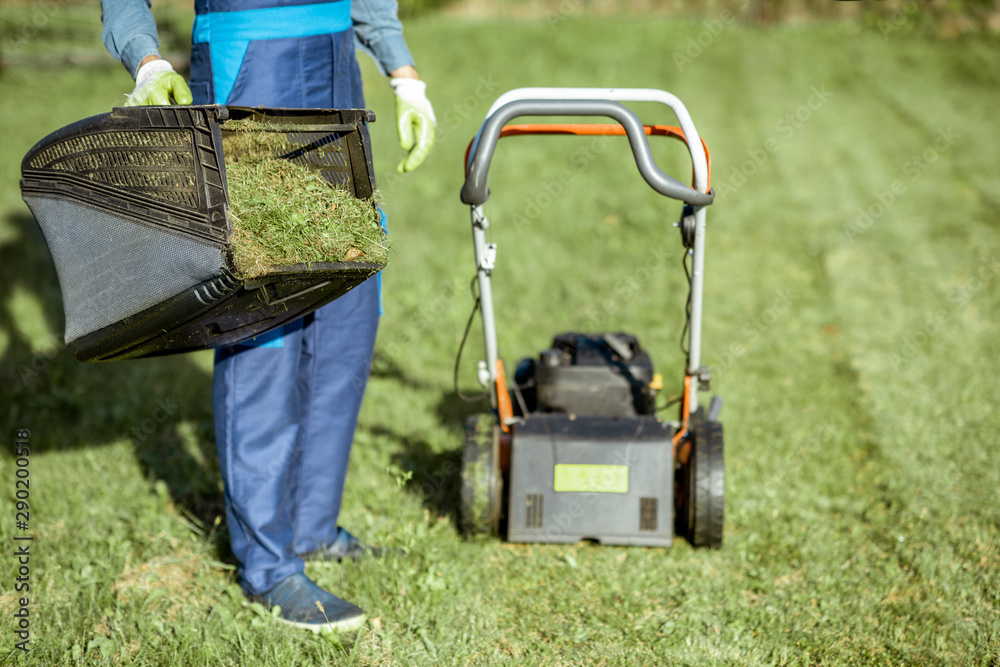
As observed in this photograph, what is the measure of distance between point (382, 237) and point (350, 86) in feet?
2.04

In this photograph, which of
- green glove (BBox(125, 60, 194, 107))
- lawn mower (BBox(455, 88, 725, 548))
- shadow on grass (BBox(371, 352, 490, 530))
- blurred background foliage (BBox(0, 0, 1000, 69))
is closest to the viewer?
green glove (BBox(125, 60, 194, 107))

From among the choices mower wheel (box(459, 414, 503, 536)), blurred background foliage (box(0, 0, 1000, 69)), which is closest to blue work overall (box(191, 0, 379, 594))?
mower wheel (box(459, 414, 503, 536))

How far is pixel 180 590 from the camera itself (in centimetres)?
267

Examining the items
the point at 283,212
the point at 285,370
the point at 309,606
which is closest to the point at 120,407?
the point at 285,370

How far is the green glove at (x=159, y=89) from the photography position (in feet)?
6.77

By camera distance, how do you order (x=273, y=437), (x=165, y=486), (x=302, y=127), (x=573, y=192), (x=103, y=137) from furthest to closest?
(x=573, y=192)
(x=165, y=486)
(x=273, y=437)
(x=302, y=127)
(x=103, y=137)

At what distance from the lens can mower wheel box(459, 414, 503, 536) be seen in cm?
279

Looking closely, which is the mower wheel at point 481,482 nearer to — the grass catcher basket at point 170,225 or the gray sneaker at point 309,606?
the gray sneaker at point 309,606

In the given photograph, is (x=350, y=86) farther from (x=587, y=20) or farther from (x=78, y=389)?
(x=587, y=20)

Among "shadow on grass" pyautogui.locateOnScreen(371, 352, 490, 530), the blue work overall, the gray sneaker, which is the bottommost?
the gray sneaker

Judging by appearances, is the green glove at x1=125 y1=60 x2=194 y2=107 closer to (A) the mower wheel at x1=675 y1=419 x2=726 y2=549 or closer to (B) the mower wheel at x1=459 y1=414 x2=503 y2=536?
(B) the mower wheel at x1=459 y1=414 x2=503 y2=536

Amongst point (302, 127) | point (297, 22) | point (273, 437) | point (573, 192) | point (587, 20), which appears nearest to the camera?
point (302, 127)

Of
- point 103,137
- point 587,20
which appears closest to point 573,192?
point 103,137

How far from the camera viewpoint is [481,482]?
2.79 meters
